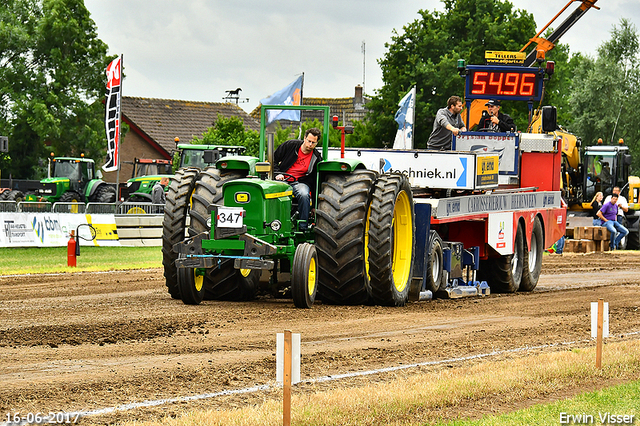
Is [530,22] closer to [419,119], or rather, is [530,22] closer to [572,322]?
[419,119]

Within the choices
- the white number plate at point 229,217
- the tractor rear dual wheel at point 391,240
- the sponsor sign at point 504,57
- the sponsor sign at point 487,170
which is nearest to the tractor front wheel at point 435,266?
the tractor rear dual wheel at point 391,240

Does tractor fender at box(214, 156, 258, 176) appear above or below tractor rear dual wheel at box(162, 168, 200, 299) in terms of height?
above

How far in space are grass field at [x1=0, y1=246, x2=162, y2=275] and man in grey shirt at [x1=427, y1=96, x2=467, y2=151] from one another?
21.8 ft

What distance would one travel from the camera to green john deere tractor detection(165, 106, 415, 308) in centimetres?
1096

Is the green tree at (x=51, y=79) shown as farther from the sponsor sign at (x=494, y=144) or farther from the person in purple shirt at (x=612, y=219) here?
the sponsor sign at (x=494, y=144)

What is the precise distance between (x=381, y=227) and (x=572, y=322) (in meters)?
2.43

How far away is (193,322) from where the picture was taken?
10.0 metres

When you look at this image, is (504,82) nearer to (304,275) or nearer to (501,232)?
(501,232)

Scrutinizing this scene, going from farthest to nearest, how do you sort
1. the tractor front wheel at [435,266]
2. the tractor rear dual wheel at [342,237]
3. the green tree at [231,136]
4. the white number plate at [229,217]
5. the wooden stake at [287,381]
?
the green tree at [231,136]
the tractor front wheel at [435,266]
the tractor rear dual wheel at [342,237]
the white number plate at [229,217]
the wooden stake at [287,381]

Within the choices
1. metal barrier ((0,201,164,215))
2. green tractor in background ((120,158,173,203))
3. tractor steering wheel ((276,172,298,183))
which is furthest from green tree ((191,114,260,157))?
tractor steering wheel ((276,172,298,183))

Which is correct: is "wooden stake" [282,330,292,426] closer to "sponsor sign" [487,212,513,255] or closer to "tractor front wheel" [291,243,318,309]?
"tractor front wheel" [291,243,318,309]

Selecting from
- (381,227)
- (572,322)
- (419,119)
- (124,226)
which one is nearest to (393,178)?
(381,227)

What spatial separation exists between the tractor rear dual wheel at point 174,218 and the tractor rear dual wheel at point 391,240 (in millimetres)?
2183

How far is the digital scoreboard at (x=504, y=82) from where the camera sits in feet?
57.6
